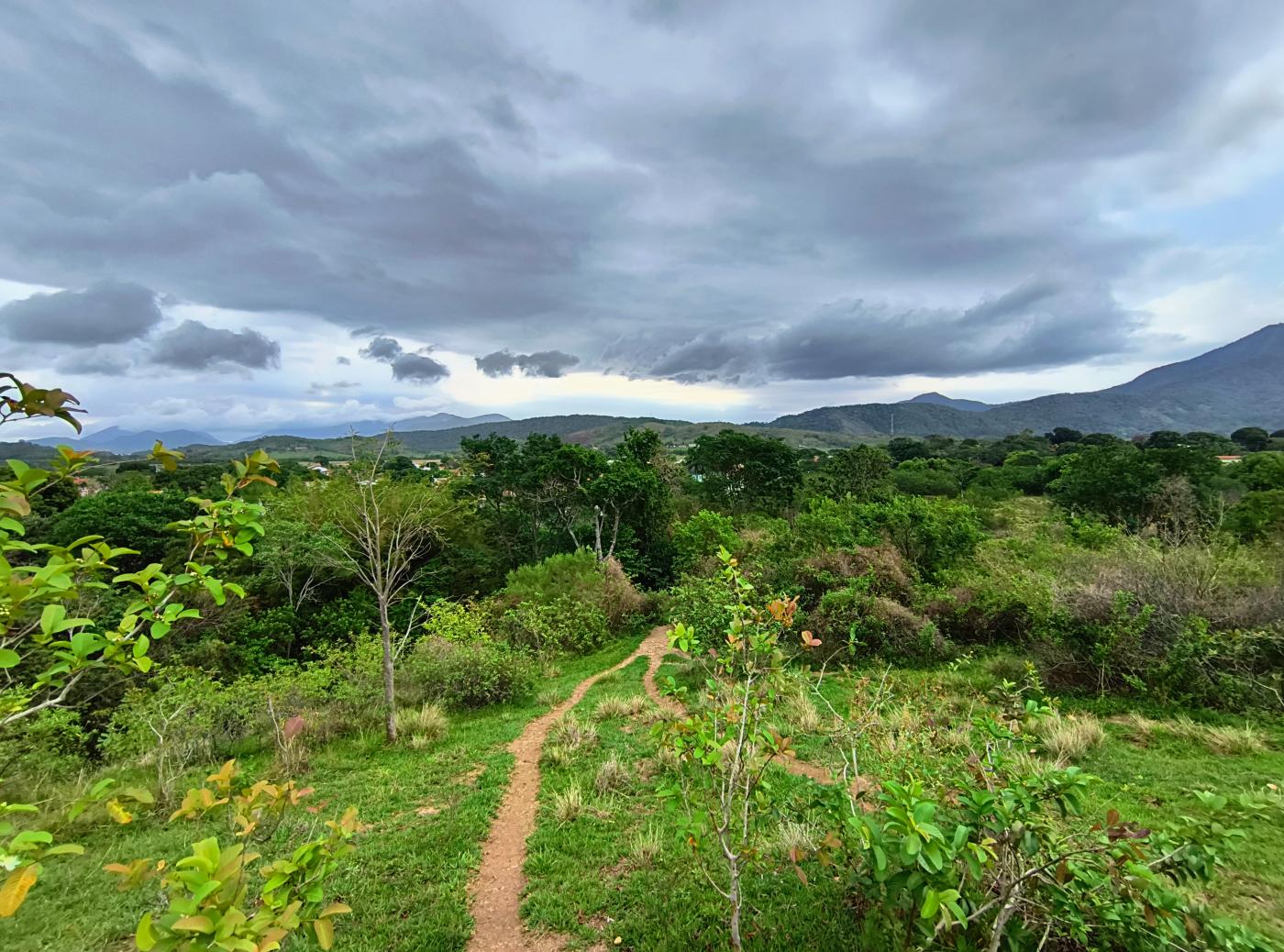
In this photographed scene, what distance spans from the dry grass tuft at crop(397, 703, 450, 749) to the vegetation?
89 millimetres

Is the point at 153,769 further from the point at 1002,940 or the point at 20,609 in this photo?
the point at 1002,940

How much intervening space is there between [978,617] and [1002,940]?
37.9ft

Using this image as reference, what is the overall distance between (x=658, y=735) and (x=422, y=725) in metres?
8.30

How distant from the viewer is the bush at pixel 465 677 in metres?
11.5

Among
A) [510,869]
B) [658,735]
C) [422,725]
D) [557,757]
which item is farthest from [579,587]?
[658,735]

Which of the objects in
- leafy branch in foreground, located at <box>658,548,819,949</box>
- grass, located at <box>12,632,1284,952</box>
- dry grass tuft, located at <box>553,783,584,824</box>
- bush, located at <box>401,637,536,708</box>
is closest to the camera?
leafy branch in foreground, located at <box>658,548,819,949</box>

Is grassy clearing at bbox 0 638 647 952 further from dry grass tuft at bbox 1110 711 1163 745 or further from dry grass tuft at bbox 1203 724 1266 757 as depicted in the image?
dry grass tuft at bbox 1203 724 1266 757

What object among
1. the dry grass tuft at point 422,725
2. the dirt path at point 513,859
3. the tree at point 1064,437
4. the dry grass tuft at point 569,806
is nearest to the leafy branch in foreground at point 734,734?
the dirt path at point 513,859

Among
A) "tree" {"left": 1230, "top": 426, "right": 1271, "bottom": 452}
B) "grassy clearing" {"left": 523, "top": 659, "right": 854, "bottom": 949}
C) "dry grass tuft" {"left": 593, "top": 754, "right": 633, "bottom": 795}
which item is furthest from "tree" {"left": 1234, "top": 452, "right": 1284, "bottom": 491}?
"tree" {"left": 1230, "top": 426, "right": 1271, "bottom": 452}

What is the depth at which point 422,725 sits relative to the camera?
951cm

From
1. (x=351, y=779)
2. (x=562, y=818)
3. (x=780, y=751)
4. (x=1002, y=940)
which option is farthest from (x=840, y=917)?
(x=351, y=779)

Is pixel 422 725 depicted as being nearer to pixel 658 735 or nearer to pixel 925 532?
pixel 658 735

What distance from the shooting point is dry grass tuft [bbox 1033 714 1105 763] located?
694 centimetres

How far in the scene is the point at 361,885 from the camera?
201 inches
